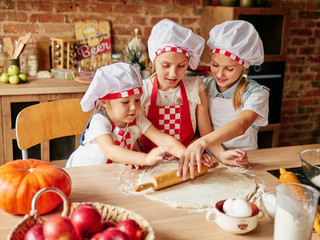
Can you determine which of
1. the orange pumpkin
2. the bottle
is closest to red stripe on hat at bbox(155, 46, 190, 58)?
the orange pumpkin

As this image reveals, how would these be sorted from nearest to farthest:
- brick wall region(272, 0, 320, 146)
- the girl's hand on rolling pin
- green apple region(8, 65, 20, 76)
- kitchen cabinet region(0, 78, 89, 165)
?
1. the girl's hand on rolling pin
2. kitchen cabinet region(0, 78, 89, 165)
3. green apple region(8, 65, 20, 76)
4. brick wall region(272, 0, 320, 146)

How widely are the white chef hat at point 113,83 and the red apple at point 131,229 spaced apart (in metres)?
0.70

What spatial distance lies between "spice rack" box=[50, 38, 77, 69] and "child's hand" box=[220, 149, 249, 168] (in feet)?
6.06

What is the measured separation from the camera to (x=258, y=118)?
1.69 m

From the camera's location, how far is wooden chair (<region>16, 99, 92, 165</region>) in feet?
5.20

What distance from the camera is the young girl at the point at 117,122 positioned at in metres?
1.39

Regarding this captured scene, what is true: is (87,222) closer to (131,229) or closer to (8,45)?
(131,229)

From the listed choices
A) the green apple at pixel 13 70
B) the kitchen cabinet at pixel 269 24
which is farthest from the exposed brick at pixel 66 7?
the kitchen cabinet at pixel 269 24

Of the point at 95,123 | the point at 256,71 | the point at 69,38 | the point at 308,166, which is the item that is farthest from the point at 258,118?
the point at 69,38

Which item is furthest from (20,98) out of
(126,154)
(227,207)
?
(227,207)

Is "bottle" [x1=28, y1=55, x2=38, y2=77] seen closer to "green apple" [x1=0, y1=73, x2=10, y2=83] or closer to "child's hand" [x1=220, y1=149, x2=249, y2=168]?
"green apple" [x1=0, y1=73, x2=10, y2=83]

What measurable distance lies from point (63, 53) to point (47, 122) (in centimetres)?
134

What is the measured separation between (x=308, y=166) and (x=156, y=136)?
24.2 inches

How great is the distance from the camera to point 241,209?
963 millimetres
